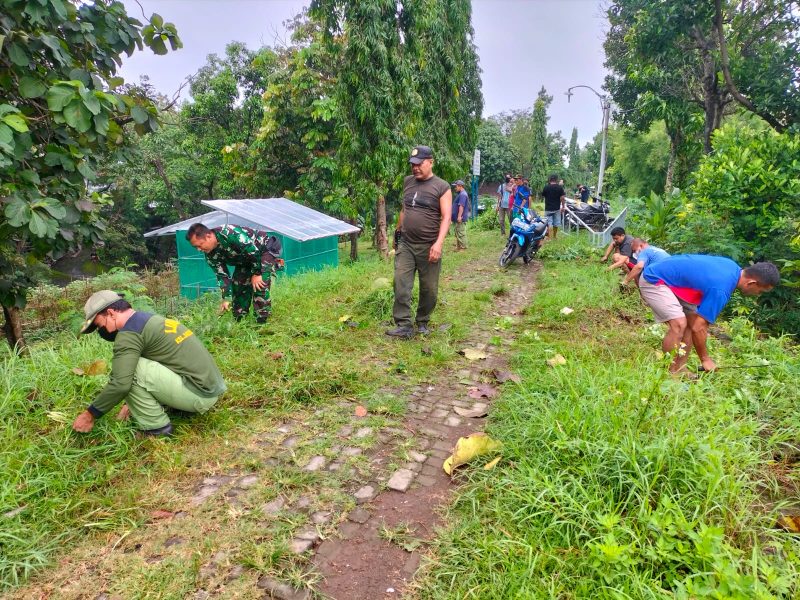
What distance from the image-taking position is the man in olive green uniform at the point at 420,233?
4.89 metres

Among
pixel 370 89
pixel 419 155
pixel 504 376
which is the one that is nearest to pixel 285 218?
pixel 370 89

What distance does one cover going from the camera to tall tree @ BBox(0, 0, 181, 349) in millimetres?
2844

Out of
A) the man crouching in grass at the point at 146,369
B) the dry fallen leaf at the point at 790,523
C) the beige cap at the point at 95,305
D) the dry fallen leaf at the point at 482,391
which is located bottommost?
the dry fallen leaf at the point at 482,391

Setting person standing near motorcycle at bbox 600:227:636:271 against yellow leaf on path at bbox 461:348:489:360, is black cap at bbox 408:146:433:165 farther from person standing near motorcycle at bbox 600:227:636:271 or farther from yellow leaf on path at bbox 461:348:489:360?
person standing near motorcycle at bbox 600:227:636:271

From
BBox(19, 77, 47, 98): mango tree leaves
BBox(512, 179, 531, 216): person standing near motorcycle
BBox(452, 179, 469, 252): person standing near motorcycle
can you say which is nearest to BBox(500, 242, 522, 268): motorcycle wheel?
BBox(512, 179, 531, 216): person standing near motorcycle

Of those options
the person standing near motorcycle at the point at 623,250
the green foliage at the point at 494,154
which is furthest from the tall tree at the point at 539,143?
the person standing near motorcycle at the point at 623,250

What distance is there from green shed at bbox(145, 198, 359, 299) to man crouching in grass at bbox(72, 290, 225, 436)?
26.0 ft

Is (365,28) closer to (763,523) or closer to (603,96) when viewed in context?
(763,523)

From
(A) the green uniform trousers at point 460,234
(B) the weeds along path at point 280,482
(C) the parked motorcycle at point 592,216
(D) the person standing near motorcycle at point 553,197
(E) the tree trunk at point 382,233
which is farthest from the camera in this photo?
(C) the parked motorcycle at point 592,216

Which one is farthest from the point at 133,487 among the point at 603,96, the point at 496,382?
the point at 603,96

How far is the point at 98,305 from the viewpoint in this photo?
9.50 feet

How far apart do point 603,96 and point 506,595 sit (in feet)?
66.4

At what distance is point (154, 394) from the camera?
9.82ft

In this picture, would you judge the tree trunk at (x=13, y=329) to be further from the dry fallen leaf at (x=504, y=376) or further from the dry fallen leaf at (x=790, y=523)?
the dry fallen leaf at (x=790, y=523)
